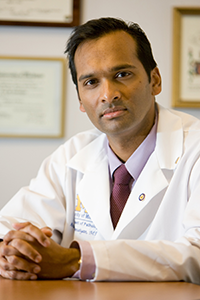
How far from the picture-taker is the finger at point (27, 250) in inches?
34.0

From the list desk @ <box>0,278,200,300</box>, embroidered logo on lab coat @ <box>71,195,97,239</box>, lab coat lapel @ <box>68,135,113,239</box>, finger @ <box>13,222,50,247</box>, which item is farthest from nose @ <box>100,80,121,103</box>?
desk @ <box>0,278,200,300</box>

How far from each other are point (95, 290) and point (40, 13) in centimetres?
161

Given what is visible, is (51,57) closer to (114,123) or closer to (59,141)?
(59,141)

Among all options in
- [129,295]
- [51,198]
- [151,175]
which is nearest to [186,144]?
[151,175]

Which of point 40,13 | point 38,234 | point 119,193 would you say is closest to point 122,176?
point 119,193

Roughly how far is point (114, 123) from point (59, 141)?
0.72 meters

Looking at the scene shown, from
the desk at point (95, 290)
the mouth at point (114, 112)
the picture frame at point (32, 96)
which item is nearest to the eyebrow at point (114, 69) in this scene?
the mouth at point (114, 112)

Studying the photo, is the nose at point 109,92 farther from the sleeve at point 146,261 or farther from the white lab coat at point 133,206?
the sleeve at point 146,261

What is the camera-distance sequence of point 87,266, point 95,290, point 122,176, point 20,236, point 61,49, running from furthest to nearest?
point 61,49, point 122,176, point 20,236, point 87,266, point 95,290

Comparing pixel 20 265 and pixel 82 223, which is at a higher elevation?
pixel 20 265

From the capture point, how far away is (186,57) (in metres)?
1.93

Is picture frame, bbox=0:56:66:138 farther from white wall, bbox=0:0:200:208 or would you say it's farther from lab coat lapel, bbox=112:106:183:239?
lab coat lapel, bbox=112:106:183:239

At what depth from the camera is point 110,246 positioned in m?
0.84

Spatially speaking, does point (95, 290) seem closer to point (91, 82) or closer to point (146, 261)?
point (146, 261)
